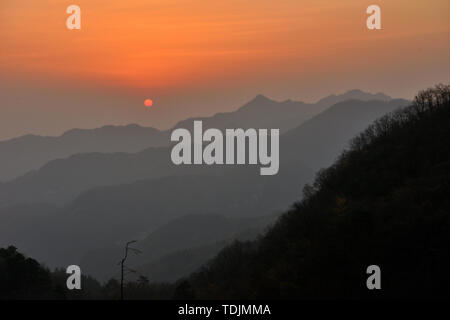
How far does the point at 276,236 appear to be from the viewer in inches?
4540

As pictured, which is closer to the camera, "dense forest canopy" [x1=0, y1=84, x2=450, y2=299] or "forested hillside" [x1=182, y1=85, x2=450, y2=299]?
"forested hillside" [x1=182, y1=85, x2=450, y2=299]

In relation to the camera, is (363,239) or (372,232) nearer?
(363,239)

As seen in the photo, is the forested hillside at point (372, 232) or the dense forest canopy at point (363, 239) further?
the dense forest canopy at point (363, 239)

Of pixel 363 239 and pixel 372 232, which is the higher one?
pixel 372 232

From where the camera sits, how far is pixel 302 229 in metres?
98.4

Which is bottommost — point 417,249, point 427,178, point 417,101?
point 417,249
